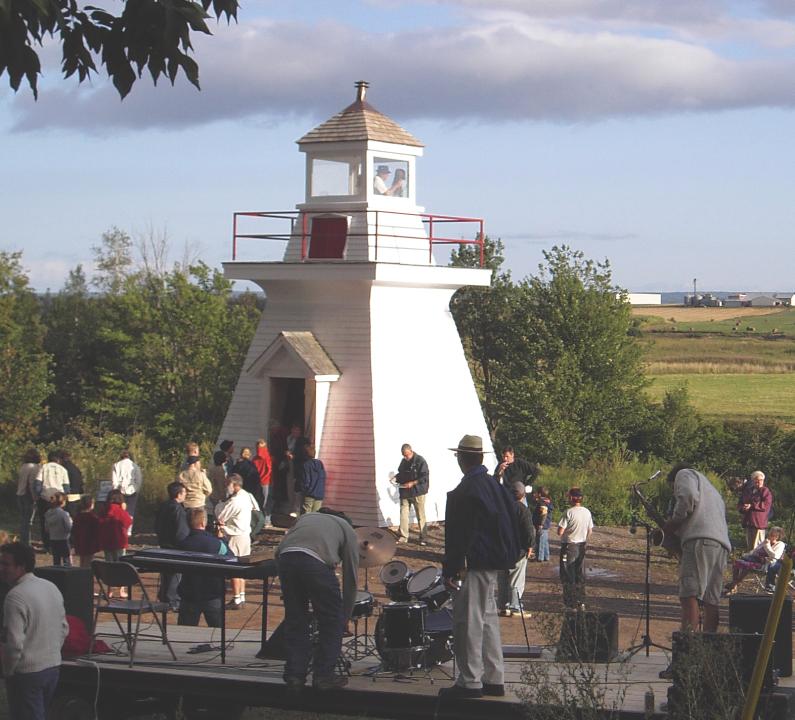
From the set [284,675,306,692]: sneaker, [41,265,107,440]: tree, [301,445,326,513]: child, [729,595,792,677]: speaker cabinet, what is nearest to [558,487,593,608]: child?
[301,445,326,513]: child

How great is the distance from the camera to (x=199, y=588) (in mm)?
13219

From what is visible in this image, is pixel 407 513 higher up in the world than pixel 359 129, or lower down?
lower down

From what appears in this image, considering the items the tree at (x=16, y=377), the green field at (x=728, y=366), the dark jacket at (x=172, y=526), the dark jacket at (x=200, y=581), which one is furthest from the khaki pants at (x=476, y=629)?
the tree at (x=16, y=377)


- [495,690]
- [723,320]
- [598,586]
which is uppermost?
[723,320]

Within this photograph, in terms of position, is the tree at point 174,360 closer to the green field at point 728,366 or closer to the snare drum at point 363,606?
the green field at point 728,366

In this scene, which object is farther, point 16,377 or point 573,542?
point 16,377

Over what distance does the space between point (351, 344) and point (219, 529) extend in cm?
627

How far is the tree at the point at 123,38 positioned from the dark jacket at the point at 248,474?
13.0 meters

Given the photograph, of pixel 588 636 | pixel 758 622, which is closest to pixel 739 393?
pixel 588 636

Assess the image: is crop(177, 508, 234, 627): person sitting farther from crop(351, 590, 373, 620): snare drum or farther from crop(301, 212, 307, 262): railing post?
crop(301, 212, 307, 262): railing post

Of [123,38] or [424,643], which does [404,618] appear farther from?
[123,38]

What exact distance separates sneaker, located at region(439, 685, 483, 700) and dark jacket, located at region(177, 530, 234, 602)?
11.1 feet

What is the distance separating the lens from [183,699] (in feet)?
37.2

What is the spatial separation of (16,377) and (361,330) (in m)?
23.8
